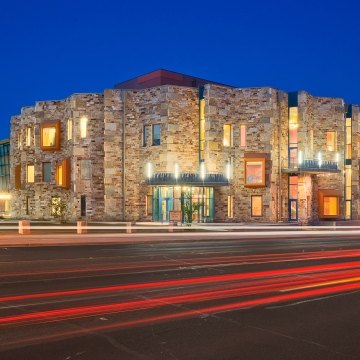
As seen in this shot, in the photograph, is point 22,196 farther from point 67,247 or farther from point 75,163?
point 67,247

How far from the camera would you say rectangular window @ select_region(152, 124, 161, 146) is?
4384cm

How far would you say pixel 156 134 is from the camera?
145 feet

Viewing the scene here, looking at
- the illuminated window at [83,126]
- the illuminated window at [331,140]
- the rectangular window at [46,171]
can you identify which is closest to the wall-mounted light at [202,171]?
the illuminated window at [83,126]

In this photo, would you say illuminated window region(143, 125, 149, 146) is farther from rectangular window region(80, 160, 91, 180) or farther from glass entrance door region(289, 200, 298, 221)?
glass entrance door region(289, 200, 298, 221)

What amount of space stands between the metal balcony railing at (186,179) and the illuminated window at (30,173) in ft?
49.8

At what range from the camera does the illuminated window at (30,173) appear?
52.5 meters

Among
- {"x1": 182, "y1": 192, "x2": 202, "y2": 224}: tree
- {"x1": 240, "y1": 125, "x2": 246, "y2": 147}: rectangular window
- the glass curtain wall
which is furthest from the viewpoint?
{"x1": 240, "y1": 125, "x2": 246, "y2": 147}: rectangular window

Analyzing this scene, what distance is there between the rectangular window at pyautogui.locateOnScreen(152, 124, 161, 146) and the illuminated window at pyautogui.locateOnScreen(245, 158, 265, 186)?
7451 mm

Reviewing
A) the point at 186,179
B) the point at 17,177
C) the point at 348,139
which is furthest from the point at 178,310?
the point at 17,177

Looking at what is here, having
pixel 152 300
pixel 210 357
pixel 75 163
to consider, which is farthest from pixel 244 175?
pixel 210 357

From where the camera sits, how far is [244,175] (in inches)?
1735

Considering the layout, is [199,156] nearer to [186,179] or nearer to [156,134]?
[186,179]

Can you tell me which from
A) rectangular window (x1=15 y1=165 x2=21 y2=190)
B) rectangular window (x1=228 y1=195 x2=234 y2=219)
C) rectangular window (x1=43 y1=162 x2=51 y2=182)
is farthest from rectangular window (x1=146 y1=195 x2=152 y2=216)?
rectangular window (x1=15 y1=165 x2=21 y2=190)

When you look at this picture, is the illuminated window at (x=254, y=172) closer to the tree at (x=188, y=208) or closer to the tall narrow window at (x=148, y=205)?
the tree at (x=188, y=208)
